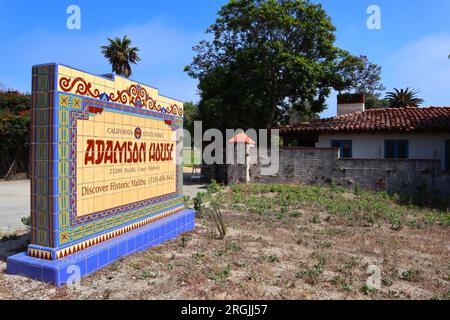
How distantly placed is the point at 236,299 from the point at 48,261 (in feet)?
8.78

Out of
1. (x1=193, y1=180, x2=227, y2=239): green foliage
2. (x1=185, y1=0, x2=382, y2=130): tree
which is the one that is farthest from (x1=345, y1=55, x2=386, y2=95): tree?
(x1=193, y1=180, x2=227, y2=239): green foliage

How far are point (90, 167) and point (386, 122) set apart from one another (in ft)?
53.2

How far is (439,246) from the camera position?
23.1 feet

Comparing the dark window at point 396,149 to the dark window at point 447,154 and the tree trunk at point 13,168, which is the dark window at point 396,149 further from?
the tree trunk at point 13,168

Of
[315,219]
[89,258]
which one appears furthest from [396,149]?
[89,258]

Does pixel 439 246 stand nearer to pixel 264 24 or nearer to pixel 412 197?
pixel 412 197

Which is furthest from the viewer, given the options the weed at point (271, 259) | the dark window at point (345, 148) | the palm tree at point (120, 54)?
the palm tree at point (120, 54)

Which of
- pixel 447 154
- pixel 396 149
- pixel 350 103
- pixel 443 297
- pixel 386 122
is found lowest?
pixel 443 297

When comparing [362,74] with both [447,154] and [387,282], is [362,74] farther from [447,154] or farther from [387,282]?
[387,282]

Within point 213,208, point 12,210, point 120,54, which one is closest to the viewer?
point 213,208

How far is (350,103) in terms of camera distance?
21594 mm

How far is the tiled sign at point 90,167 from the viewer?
Result: 453 cm

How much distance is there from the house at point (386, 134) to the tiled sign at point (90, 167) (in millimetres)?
12980

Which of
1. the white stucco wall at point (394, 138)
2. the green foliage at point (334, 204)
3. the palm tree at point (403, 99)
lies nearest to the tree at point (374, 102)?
the palm tree at point (403, 99)
